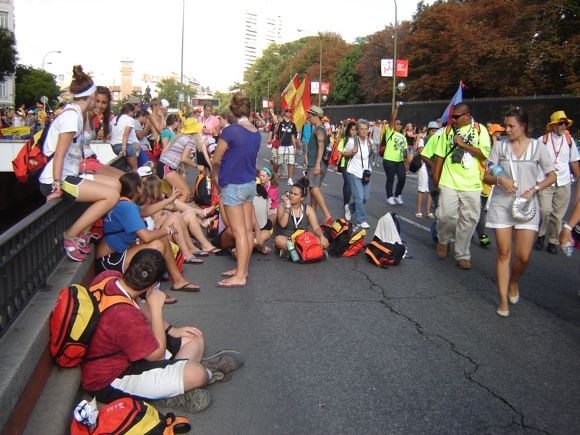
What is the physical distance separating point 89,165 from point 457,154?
429 cm

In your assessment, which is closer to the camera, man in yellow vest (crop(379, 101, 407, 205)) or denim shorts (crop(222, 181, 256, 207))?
denim shorts (crop(222, 181, 256, 207))

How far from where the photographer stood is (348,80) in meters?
66.3

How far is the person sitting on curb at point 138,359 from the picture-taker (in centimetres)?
346

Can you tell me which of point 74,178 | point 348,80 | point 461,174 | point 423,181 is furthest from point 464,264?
point 348,80

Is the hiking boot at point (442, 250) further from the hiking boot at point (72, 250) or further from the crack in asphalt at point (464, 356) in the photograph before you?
the hiking boot at point (72, 250)

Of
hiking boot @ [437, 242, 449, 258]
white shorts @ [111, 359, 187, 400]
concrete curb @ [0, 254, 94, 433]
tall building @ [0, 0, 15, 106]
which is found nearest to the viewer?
concrete curb @ [0, 254, 94, 433]

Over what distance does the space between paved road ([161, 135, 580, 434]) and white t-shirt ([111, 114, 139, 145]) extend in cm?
463

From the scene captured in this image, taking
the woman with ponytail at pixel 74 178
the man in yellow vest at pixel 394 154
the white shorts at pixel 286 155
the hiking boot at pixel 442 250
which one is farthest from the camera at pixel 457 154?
the white shorts at pixel 286 155

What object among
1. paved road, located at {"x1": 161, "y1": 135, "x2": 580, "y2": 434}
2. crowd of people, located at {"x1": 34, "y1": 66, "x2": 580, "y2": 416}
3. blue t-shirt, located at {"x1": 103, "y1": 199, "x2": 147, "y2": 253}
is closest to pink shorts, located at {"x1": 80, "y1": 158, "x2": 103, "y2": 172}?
crowd of people, located at {"x1": 34, "y1": 66, "x2": 580, "y2": 416}

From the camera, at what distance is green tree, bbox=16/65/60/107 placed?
249 ft

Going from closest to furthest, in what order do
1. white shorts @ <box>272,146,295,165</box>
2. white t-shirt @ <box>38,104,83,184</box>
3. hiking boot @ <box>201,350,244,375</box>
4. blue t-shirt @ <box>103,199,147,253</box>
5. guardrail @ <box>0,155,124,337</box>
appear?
1. guardrail @ <box>0,155,124,337</box>
2. hiking boot @ <box>201,350,244,375</box>
3. white t-shirt @ <box>38,104,83,184</box>
4. blue t-shirt @ <box>103,199,147,253</box>
5. white shorts @ <box>272,146,295,165</box>

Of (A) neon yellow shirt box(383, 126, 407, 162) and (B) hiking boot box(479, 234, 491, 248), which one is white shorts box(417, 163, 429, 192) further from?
(B) hiking boot box(479, 234, 491, 248)

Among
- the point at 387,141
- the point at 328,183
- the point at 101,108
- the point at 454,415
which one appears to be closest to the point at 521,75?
the point at 328,183

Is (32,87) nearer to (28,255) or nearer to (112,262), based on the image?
(112,262)
